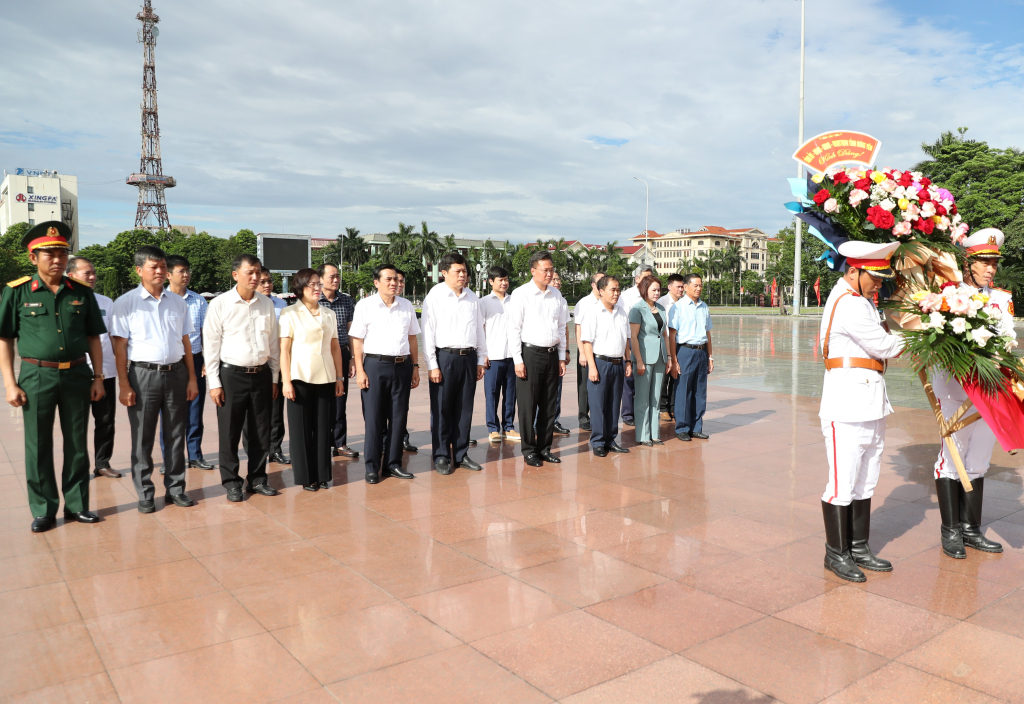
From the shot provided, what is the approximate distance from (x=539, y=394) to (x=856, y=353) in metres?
3.06

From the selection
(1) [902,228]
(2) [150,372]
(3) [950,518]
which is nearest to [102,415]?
(2) [150,372]

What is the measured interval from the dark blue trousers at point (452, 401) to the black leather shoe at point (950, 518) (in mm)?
3415

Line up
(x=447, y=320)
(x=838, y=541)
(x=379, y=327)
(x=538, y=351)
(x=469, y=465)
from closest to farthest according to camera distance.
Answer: (x=838, y=541) → (x=379, y=327) → (x=447, y=320) → (x=469, y=465) → (x=538, y=351)

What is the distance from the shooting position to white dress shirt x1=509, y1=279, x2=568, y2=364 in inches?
247

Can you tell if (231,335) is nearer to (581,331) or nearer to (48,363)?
(48,363)

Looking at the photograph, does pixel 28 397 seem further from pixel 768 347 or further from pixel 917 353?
pixel 768 347

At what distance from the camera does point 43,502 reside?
14.7ft

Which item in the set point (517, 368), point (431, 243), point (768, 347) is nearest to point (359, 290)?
point (431, 243)

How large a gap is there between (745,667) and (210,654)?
2148 mm

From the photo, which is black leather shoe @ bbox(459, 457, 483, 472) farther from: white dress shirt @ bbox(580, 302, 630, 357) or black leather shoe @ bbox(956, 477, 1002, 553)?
black leather shoe @ bbox(956, 477, 1002, 553)

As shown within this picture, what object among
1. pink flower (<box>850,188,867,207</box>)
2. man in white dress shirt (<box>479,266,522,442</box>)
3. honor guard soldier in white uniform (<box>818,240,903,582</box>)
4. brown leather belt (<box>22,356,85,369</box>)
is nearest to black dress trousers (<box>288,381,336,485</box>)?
brown leather belt (<box>22,356,85,369</box>)

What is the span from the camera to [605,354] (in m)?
6.56

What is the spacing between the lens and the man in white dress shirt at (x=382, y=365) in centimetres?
574

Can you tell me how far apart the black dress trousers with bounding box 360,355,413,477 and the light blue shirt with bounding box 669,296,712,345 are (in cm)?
302
